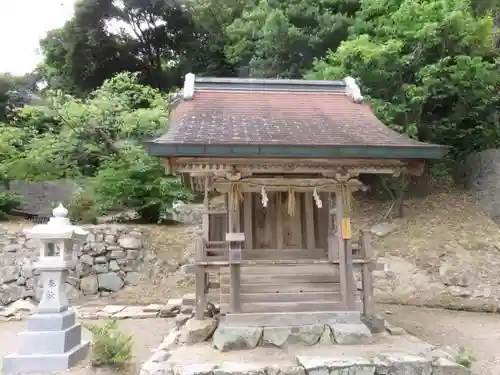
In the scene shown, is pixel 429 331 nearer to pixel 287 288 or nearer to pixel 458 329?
pixel 458 329

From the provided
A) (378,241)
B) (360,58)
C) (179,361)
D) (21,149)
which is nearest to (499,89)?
(360,58)

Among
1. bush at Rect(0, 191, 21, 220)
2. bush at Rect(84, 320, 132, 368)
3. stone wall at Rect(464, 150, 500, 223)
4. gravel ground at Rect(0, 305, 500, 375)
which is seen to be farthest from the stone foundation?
bush at Rect(0, 191, 21, 220)

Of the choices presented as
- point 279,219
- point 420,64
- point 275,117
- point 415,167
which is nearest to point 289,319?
point 279,219

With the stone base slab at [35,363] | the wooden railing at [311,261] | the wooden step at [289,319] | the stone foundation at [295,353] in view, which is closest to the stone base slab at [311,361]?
the stone foundation at [295,353]

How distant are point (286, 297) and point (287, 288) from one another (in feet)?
0.58

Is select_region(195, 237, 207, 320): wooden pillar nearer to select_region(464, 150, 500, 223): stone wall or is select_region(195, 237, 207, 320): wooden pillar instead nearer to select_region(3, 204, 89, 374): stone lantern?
select_region(3, 204, 89, 374): stone lantern

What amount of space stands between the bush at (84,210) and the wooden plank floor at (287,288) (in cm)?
831

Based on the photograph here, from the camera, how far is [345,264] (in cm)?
738

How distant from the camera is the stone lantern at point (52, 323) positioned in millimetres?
6680

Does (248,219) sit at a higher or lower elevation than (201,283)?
higher

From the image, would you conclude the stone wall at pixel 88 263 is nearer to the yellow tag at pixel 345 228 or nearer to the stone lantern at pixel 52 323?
the stone lantern at pixel 52 323

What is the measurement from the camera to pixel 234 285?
7.08 meters

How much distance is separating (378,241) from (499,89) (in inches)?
306

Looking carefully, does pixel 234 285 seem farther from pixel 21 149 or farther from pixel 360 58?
pixel 21 149
